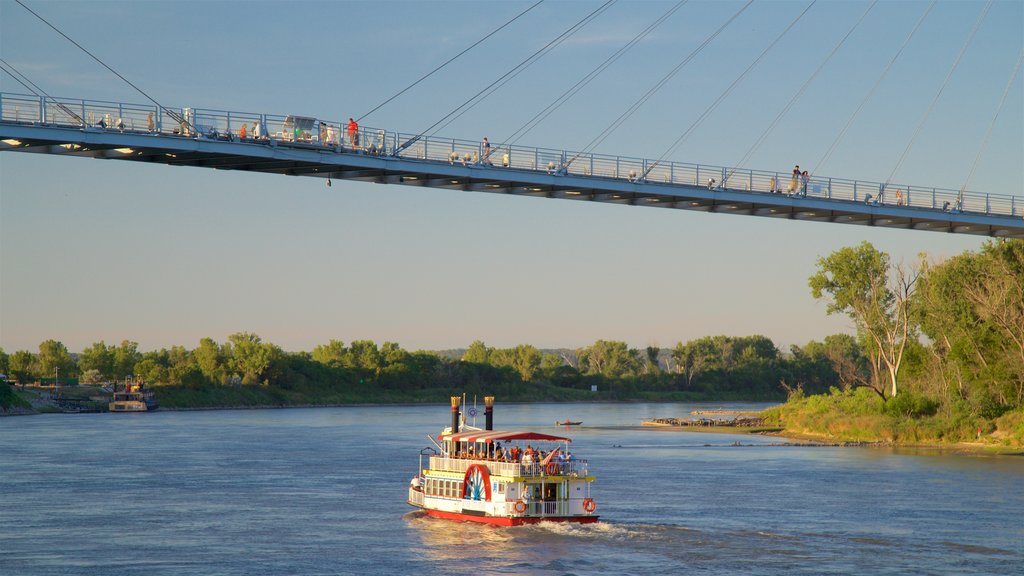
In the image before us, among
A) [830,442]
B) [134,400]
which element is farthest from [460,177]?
[134,400]

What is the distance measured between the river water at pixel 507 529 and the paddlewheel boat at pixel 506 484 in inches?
31.3

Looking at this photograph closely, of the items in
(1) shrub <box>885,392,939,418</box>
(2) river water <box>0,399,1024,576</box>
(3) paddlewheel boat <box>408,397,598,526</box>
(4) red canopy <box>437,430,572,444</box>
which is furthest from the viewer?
(1) shrub <box>885,392,939,418</box>

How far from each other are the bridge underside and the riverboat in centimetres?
11039

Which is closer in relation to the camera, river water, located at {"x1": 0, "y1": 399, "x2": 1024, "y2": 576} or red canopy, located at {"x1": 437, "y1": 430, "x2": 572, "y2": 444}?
river water, located at {"x1": 0, "y1": 399, "x2": 1024, "y2": 576}

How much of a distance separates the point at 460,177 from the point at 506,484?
18.9m

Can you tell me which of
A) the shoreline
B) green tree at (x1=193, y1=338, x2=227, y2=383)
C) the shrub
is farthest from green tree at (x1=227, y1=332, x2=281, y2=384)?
the shrub

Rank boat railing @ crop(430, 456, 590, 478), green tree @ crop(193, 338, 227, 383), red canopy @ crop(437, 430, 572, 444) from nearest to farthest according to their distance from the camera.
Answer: boat railing @ crop(430, 456, 590, 478) < red canopy @ crop(437, 430, 572, 444) < green tree @ crop(193, 338, 227, 383)

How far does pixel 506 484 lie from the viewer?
Result: 148 ft

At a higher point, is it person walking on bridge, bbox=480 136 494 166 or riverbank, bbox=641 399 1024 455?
person walking on bridge, bbox=480 136 494 166

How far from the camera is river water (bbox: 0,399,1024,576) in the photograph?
128 ft

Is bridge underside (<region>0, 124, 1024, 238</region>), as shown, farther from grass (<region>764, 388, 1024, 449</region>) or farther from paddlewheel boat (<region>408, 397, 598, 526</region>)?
grass (<region>764, 388, 1024, 449</region>)

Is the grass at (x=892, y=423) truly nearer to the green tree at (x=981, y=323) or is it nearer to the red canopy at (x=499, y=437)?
the green tree at (x=981, y=323)

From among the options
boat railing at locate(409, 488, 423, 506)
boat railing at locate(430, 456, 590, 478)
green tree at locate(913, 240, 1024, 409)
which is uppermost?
green tree at locate(913, 240, 1024, 409)

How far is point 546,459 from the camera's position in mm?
45062
